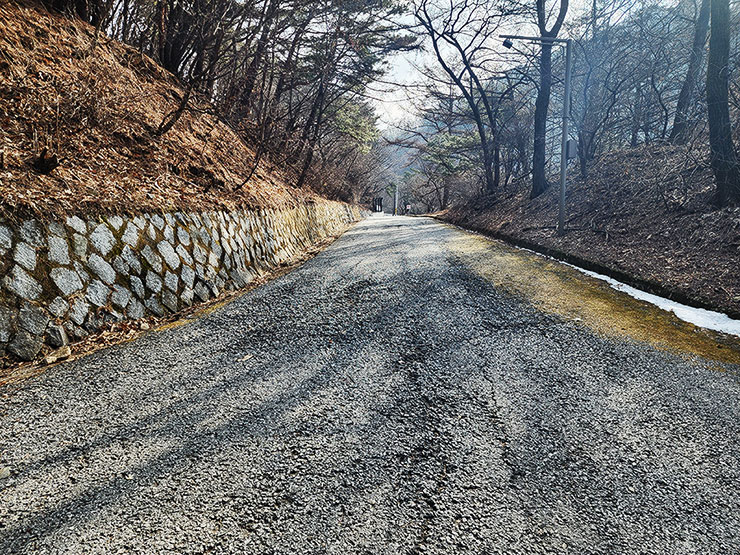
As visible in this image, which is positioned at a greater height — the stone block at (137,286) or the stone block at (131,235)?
the stone block at (131,235)

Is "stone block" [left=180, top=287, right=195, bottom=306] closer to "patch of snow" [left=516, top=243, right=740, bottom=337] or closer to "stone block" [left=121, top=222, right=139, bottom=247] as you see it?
"stone block" [left=121, top=222, right=139, bottom=247]

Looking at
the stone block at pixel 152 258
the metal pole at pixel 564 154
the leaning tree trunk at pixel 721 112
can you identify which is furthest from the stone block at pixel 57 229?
the leaning tree trunk at pixel 721 112

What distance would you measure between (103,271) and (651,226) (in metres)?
7.88

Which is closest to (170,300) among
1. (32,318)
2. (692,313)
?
(32,318)

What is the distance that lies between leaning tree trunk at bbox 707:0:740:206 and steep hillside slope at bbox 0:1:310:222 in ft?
24.6

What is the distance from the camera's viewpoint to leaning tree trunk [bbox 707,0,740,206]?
5.34m

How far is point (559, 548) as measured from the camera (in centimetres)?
129

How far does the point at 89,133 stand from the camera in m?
3.92

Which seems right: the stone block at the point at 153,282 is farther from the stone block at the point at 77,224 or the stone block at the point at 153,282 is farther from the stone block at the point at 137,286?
the stone block at the point at 77,224

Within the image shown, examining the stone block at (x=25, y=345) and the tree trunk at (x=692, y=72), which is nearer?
the stone block at (x=25, y=345)

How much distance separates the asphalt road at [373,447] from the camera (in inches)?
52.9

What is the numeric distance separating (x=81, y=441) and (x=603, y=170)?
486 inches

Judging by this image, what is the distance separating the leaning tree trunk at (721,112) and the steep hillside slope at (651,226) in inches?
14.9

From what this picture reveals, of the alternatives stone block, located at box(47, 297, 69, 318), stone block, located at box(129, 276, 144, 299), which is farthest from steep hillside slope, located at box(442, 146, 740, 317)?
stone block, located at box(47, 297, 69, 318)
